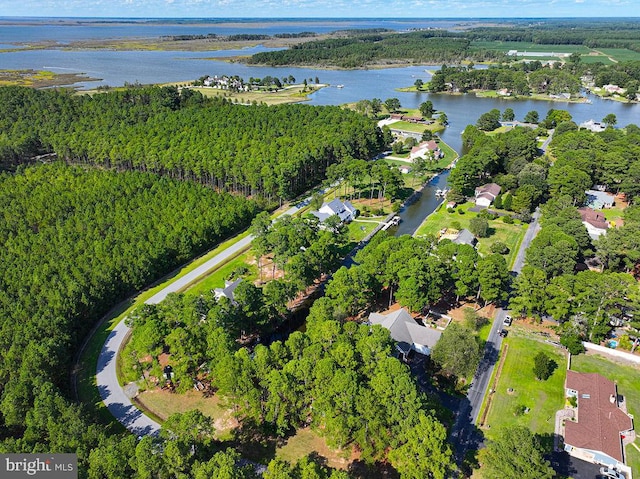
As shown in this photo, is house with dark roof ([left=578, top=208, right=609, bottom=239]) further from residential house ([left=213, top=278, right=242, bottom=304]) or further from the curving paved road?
the curving paved road

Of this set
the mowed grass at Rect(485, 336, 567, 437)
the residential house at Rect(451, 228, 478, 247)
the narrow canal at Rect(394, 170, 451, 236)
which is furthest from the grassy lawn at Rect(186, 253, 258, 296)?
the mowed grass at Rect(485, 336, 567, 437)

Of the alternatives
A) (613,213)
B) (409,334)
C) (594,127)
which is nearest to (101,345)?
(409,334)

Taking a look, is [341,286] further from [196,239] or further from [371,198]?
[371,198]

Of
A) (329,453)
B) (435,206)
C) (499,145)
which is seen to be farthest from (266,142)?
(329,453)

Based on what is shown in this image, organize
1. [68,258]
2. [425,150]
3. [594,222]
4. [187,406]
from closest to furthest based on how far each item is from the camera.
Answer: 1. [187,406]
2. [68,258]
3. [594,222]
4. [425,150]

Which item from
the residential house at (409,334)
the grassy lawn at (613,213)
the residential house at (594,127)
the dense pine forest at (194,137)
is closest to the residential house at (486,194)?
the grassy lawn at (613,213)

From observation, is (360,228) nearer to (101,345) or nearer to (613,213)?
(101,345)

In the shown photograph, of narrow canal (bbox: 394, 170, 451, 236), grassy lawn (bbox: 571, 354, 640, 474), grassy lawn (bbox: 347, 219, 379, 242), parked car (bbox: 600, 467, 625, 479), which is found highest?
parked car (bbox: 600, 467, 625, 479)

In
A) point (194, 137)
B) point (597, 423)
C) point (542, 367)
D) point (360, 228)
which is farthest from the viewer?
point (194, 137)
